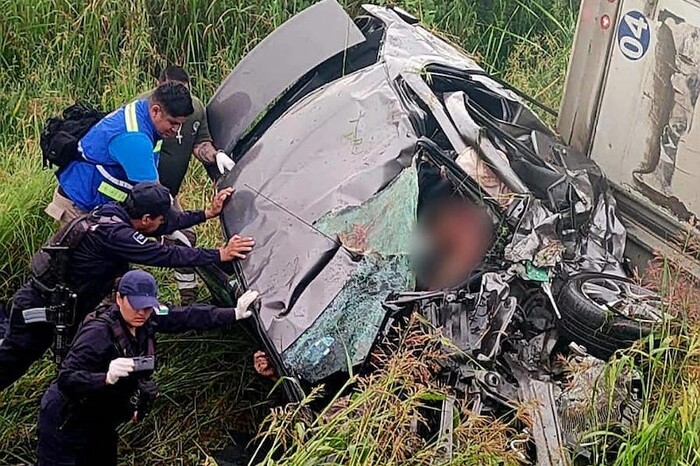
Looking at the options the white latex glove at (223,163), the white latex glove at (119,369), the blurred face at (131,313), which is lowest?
the white latex glove at (119,369)

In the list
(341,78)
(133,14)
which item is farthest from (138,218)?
(133,14)

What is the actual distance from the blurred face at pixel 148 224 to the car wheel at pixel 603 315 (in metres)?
1.80

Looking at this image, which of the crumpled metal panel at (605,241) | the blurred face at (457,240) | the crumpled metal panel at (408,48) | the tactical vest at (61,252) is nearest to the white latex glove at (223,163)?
the tactical vest at (61,252)

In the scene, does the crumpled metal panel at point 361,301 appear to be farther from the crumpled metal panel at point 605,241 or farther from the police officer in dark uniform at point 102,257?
the crumpled metal panel at point 605,241

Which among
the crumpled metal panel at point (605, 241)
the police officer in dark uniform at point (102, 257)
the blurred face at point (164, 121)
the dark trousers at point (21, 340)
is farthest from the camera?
the blurred face at point (164, 121)

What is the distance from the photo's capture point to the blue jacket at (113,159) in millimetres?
4777

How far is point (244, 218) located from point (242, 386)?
939 mm

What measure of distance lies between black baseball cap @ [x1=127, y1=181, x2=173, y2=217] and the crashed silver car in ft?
0.94

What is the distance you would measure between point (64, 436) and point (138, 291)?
733mm

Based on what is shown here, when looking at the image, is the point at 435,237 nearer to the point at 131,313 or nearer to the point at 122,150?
the point at 131,313

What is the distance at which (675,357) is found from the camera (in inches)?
149

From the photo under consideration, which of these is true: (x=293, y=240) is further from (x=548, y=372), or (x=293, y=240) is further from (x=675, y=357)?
(x=675, y=357)

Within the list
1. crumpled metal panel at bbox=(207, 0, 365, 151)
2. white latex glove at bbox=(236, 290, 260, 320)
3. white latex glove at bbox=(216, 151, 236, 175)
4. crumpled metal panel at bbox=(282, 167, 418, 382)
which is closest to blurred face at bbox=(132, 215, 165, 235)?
white latex glove at bbox=(216, 151, 236, 175)

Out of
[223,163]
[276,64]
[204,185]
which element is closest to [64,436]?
[223,163]
